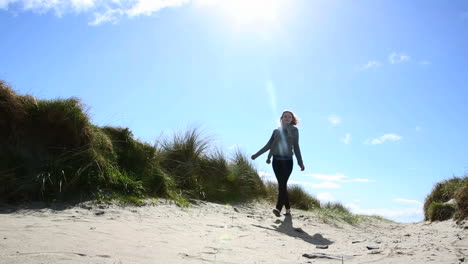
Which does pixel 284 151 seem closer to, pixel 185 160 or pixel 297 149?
pixel 297 149

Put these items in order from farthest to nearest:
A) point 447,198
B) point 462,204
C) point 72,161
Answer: point 447,198
point 462,204
point 72,161

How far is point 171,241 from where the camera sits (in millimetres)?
4734

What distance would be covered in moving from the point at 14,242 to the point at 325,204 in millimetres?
11843

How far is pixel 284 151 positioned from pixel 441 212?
402 cm

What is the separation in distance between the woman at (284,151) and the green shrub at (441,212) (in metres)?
3.42

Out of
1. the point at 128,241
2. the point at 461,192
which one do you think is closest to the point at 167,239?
the point at 128,241

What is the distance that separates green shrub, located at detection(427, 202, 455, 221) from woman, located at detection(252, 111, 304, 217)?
342 centimetres

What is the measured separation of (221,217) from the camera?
728cm

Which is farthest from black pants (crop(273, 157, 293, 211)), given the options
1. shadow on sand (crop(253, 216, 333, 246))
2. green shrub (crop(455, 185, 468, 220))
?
green shrub (crop(455, 185, 468, 220))

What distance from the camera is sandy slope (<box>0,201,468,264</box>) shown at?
3.65 m

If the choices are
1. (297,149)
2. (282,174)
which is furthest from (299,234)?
(297,149)

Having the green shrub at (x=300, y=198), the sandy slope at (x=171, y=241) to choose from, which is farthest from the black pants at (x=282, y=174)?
the green shrub at (x=300, y=198)

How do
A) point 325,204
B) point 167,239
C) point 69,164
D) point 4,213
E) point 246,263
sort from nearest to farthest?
point 246,263
point 167,239
point 4,213
point 69,164
point 325,204

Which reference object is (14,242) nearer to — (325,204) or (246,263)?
(246,263)
